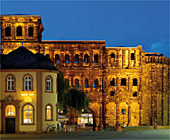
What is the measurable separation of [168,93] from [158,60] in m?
6.12

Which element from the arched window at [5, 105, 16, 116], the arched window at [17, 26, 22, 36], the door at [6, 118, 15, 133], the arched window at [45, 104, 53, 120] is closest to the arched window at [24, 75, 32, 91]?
the arched window at [5, 105, 16, 116]

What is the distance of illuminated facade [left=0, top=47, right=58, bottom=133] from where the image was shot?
135ft

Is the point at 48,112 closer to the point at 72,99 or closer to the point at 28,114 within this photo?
the point at 28,114

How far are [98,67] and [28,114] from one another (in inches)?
1149

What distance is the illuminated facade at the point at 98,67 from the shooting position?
67.2 metres

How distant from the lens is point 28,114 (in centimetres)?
4138

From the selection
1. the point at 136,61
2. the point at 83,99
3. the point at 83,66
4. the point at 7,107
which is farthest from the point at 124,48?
the point at 7,107

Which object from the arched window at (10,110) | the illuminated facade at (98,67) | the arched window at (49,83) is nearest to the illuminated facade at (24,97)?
the arched window at (10,110)

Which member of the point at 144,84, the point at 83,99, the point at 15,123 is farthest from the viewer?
the point at 144,84

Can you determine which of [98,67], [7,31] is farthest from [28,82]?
[98,67]

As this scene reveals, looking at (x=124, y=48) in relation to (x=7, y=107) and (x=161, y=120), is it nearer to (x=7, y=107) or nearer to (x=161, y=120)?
(x=161, y=120)

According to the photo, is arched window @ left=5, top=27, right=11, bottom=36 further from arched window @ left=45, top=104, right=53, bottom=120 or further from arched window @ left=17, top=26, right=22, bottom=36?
arched window @ left=45, top=104, right=53, bottom=120

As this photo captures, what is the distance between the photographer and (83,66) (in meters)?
69.1

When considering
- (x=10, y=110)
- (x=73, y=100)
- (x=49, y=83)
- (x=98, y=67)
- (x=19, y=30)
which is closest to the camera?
(x=10, y=110)
